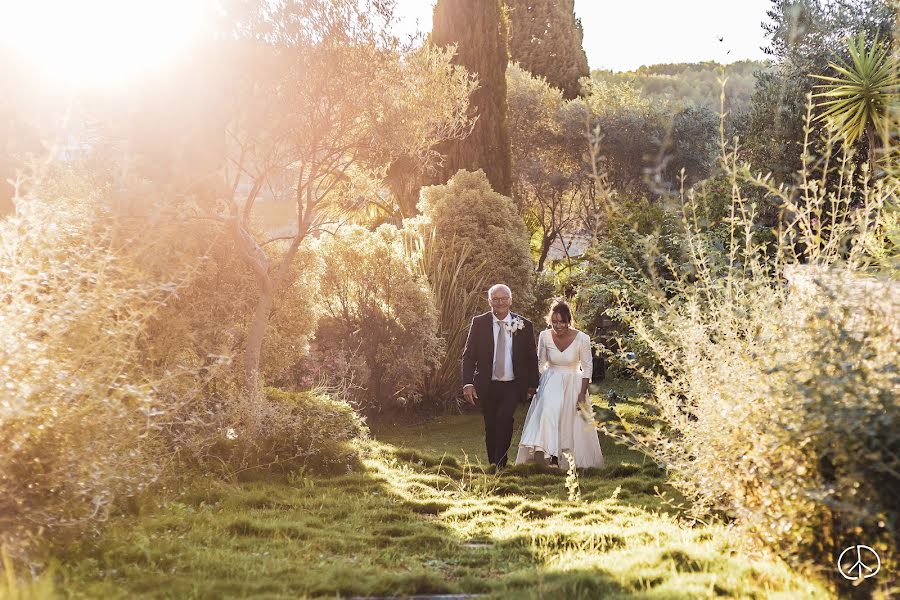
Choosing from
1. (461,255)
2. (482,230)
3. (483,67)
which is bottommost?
(461,255)

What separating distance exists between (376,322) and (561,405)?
15.6ft

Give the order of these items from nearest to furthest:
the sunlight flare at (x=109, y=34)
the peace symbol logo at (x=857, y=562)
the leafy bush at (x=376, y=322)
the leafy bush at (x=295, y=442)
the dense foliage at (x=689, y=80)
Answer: the peace symbol logo at (x=857, y=562), the leafy bush at (x=295, y=442), the sunlight flare at (x=109, y=34), the leafy bush at (x=376, y=322), the dense foliage at (x=689, y=80)

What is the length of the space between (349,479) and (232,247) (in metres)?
3.39

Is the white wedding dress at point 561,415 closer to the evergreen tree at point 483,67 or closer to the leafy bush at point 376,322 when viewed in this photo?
the leafy bush at point 376,322

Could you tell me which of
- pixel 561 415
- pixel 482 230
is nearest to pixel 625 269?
pixel 482 230

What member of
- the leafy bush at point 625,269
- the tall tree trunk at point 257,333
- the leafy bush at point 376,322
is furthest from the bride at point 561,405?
the leafy bush at point 376,322

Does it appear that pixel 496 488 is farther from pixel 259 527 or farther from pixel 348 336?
pixel 348 336

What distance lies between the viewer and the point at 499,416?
991 centimetres

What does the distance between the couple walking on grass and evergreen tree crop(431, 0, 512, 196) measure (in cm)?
1073

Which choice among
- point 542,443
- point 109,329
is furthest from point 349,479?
point 109,329

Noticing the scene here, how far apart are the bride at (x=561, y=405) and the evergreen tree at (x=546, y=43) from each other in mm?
26266

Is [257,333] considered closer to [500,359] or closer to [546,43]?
[500,359]

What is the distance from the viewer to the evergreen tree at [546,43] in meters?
35.3

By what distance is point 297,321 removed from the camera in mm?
11805
